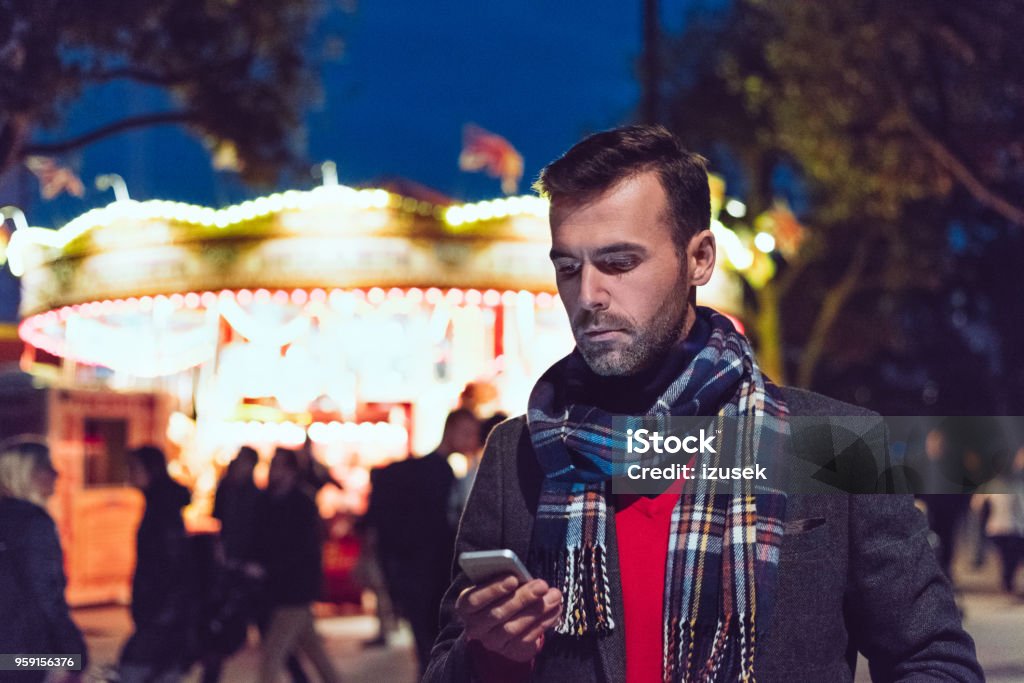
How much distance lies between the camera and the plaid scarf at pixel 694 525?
6.72 ft

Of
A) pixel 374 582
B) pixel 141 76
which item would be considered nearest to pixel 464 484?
pixel 374 582

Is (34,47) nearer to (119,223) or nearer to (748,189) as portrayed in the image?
(119,223)

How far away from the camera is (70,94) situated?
10.4 m

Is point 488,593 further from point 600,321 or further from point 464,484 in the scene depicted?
point 464,484

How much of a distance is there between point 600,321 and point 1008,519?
12869 millimetres

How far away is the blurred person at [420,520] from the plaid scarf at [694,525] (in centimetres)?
469

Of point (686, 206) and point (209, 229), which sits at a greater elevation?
point (209, 229)

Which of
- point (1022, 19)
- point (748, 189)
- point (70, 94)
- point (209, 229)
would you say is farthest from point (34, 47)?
point (748, 189)

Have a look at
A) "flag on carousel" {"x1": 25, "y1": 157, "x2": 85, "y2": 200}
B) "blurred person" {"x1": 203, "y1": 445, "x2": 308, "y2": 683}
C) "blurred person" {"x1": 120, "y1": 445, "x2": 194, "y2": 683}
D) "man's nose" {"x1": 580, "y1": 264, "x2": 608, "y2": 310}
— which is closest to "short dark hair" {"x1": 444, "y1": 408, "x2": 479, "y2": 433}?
"blurred person" {"x1": 203, "y1": 445, "x2": 308, "y2": 683}

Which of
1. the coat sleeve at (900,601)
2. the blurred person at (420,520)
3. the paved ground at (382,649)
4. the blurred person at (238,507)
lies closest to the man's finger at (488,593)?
the coat sleeve at (900,601)

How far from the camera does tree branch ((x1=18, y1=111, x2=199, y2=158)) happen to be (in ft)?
33.3

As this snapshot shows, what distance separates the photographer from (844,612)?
2.11m

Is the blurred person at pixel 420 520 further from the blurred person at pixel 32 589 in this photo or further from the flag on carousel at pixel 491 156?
the flag on carousel at pixel 491 156

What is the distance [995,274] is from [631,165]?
3148 cm
